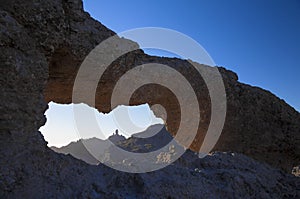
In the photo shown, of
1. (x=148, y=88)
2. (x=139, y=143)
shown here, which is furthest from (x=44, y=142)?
(x=139, y=143)

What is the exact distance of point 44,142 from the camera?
13.8 ft

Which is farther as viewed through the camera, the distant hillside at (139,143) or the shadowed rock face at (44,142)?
the distant hillside at (139,143)

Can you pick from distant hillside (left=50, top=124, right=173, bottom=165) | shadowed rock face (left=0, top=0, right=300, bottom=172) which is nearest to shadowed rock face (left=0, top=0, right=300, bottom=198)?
shadowed rock face (left=0, top=0, right=300, bottom=172)

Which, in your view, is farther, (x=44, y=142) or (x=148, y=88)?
(x=148, y=88)

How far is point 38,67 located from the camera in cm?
453

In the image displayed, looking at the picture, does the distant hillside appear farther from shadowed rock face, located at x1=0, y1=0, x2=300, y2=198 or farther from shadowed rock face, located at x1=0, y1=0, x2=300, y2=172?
shadowed rock face, located at x1=0, y1=0, x2=300, y2=172

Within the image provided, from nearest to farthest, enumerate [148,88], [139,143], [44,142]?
1. [44,142]
2. [148,88]
3. [139,143]

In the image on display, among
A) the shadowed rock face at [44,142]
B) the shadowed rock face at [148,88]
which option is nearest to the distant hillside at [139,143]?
the shadowed rock face at [44,142]

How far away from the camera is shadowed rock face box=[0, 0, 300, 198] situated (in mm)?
3694

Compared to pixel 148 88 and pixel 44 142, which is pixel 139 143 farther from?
pixel 44 142

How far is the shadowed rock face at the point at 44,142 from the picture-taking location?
369cm

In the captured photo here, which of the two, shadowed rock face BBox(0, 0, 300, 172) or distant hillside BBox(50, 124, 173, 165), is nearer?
shadowed rock face BBox(0, 0, 300, 172)

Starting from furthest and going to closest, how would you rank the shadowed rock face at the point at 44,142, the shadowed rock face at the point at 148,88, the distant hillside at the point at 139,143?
the distant hillside at the point at 139,143 → the shadowed rock face at the point at 148,88 → the shadowed rock face at the point at 44,142

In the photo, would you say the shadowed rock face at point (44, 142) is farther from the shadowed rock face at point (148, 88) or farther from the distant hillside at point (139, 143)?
the distant hillside at point (139, 143)
